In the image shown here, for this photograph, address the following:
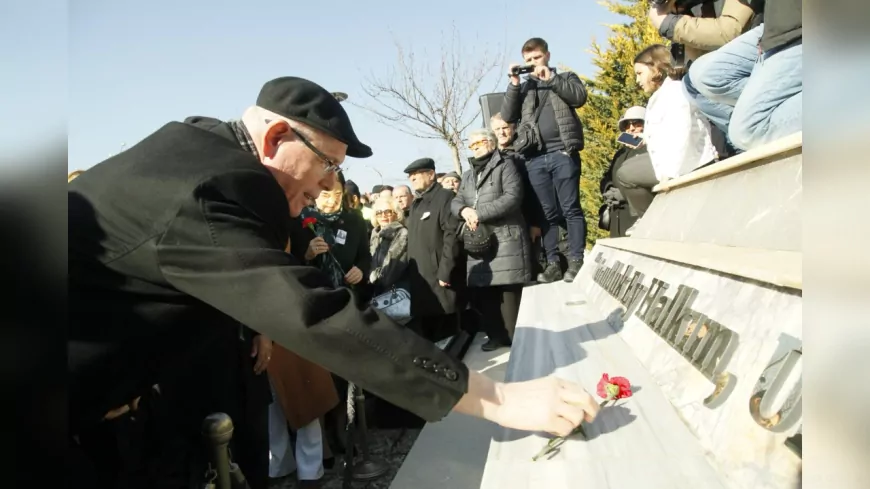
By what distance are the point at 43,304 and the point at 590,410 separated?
1.07m

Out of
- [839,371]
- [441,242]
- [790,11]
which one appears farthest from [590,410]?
[441,242]

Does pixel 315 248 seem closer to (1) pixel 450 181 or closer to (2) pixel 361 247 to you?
(2) pixel 361 247

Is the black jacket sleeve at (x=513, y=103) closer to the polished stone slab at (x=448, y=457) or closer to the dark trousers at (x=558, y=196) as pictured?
the dark trousers at (x=558, y=196)

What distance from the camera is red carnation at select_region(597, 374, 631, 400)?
1.46 m

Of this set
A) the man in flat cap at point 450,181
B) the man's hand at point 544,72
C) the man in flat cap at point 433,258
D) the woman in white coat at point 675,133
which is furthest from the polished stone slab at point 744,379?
the man in flat cap at point 450,181

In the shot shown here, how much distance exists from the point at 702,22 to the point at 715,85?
62 centimetres

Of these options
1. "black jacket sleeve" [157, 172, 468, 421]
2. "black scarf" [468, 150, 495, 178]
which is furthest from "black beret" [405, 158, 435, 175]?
"black jacket sleeve" [157, 172, 468, 421]

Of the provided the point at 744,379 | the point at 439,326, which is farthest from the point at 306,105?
the point at 439,326

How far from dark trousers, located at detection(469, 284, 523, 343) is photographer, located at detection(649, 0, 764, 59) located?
2468 mm

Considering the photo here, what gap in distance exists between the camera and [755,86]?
7.30ft

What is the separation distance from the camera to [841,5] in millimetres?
409

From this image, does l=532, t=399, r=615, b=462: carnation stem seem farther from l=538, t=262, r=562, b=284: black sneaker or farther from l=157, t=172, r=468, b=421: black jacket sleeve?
l=538, t=262, r=562, b=284: black sneaker

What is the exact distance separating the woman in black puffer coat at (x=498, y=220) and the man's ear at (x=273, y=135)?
3.44 m

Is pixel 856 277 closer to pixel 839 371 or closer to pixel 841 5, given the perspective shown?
pixel 839 371
